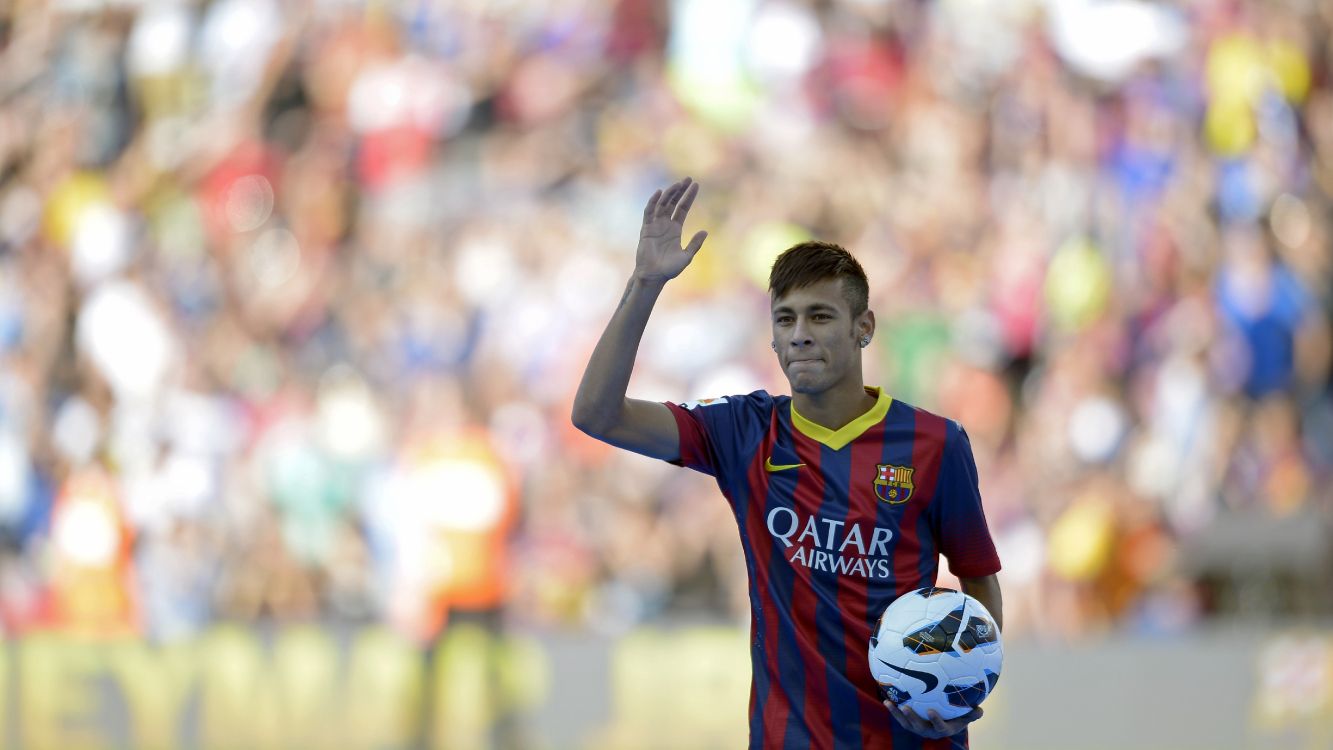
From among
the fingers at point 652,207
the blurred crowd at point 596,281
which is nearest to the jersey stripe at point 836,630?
the fingers at point 652,207

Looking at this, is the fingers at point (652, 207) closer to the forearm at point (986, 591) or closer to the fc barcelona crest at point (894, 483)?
the fc barcelona crest at point (894, 483)

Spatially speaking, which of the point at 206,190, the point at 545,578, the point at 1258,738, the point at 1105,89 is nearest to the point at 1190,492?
the point at 1258,738

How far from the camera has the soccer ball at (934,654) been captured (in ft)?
11.2

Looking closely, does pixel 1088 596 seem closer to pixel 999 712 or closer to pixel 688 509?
pixel 999 712

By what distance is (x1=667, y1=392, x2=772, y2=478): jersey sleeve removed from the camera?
374 cm

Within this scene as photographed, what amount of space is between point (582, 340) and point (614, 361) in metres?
8.39

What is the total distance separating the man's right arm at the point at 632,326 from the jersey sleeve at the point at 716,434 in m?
0.16

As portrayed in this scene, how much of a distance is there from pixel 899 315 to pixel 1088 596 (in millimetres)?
2311

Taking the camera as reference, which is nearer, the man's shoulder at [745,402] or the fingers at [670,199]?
the fingers at [670,199]

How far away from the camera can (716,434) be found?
3.79 m

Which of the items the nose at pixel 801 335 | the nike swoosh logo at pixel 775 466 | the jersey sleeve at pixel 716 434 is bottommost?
the nike swoosh logo at pixel 775 466

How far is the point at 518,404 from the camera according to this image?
11430 mm

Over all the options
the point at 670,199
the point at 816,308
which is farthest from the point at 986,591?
the point at 670,199

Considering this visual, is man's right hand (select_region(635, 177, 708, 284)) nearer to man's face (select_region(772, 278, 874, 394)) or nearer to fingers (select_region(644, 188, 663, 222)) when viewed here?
fingers (select_region(644, 188, 663, 222))
